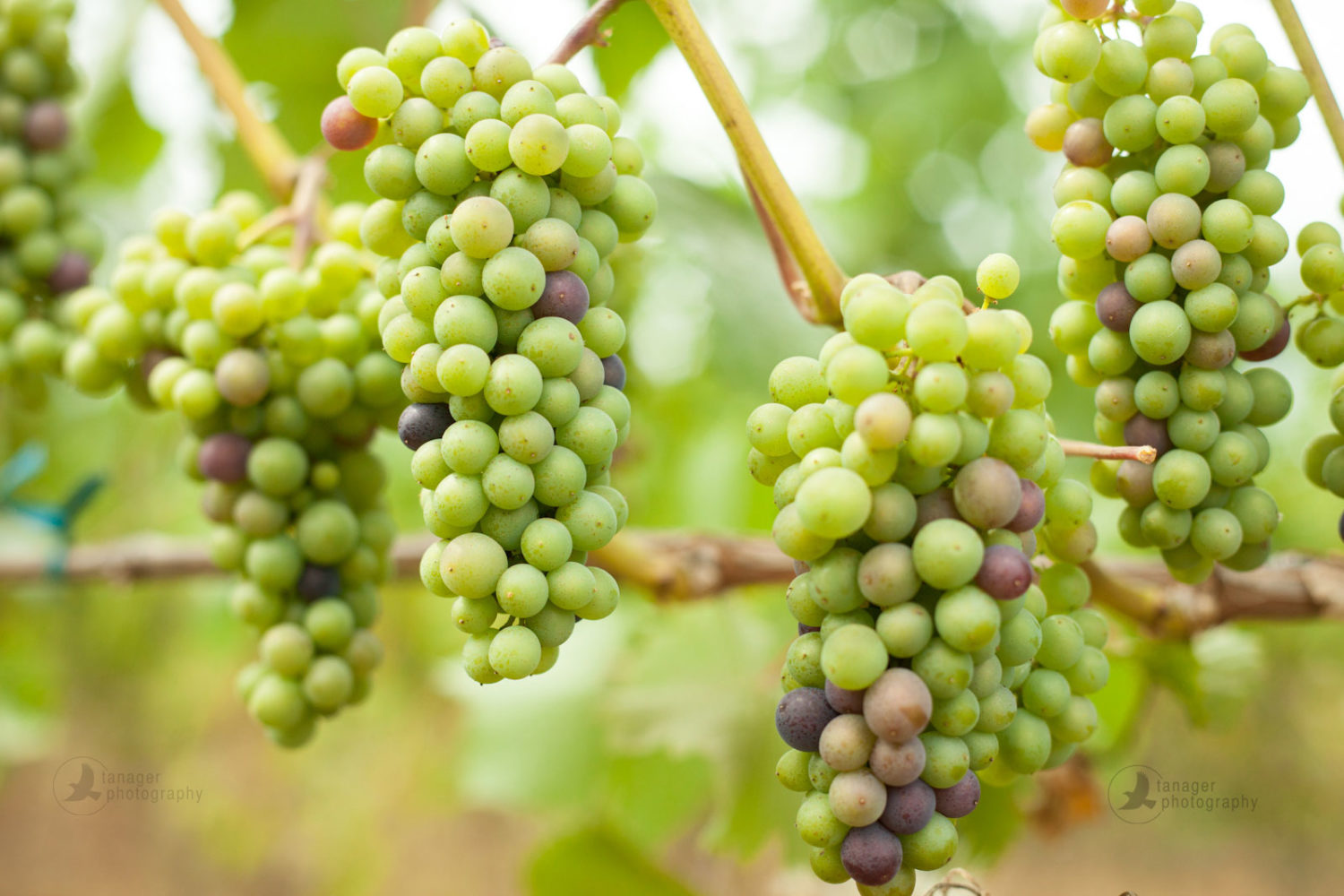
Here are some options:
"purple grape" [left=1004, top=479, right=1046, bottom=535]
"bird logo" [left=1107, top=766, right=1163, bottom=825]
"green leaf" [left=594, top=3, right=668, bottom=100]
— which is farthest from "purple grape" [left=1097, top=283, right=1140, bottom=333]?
"green leaf" [left=594, top=3, right=668, bottom=100]

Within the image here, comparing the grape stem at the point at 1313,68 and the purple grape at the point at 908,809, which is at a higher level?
the grape stem at the point at 1313,68

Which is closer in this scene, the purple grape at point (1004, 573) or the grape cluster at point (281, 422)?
the purple grape at point (1004, 573)

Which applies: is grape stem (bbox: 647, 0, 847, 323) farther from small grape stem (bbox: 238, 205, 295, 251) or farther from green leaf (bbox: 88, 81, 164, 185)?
green leaf (bbox: 88, 81, 164, 185)

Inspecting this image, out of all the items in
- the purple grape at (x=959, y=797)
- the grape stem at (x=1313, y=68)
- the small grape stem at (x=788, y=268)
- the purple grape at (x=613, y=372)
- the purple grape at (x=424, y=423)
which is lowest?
the purple grape at (x=959, y=797)

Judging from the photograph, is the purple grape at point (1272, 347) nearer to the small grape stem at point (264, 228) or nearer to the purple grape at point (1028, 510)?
the purple grape at point (1028, 510)

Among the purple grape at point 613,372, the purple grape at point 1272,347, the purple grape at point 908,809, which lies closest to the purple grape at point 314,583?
the purple grape at point 613,372

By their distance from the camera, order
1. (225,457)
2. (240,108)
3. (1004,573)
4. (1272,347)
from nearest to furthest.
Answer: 1. (1004,573)
2. (1272,347)
3. (225,457)
4. (240,108)

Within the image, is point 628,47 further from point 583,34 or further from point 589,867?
point 589,867

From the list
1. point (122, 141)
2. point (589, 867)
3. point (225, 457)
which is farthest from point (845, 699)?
point (122, 141)
